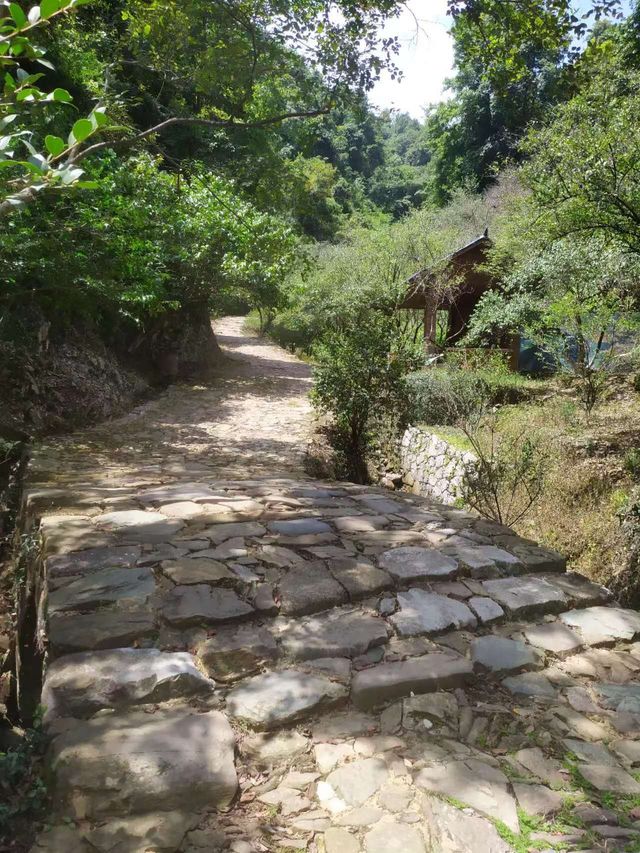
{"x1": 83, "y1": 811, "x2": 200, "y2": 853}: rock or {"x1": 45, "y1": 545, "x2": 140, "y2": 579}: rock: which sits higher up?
{"x1": 45, "y1": 545, "x2": 140, "y2": 579}: rock

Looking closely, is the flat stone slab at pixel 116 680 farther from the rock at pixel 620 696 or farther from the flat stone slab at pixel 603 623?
the flat stone slab at pixel 603 623

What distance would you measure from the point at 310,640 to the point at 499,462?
3.30 m

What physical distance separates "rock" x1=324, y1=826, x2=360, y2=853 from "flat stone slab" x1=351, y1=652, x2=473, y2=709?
556 millimetres

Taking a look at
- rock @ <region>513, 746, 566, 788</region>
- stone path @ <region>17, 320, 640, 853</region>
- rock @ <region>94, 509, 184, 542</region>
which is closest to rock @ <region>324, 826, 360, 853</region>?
stone path @ <region>17, 320, 640, 853</region>

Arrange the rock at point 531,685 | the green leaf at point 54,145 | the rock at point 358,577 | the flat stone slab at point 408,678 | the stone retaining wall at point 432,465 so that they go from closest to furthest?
the green leaf at point 54,145
the flat stone slab at point 408,678
the rock at point 531,685
the rock at point 358,577
the stone retaining wall at point 432,465

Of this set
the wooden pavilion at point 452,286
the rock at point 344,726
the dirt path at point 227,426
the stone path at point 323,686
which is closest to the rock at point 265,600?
the stone path at point 323,686

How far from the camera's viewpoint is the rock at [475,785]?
1638mm

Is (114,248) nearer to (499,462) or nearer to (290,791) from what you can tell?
(499,462)

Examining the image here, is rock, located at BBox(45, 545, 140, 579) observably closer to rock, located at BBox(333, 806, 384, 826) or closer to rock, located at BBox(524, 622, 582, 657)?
rock, located at BBox(333, 806, 384, 826)

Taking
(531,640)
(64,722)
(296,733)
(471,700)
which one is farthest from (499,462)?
(64,722)

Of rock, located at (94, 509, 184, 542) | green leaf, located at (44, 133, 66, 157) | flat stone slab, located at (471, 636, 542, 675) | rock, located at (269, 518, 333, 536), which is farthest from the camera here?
rock, located at (269, 518, 333, 536)

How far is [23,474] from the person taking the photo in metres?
5.24

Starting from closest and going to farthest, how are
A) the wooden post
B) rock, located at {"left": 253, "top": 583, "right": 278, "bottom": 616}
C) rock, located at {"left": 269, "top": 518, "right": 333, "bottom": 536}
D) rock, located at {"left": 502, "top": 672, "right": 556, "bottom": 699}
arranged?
rock, located at {"left": 502, "top": 672, "right": 556, "bottom": 699} → rock, located at {"left": 253, "top": 583, "right": 278, "bottom": 616} → rock, located at {"left": 269, "top": 518, "right": 333, "bottom": 536} → the wooden post

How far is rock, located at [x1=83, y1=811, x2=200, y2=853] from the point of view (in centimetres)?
146
